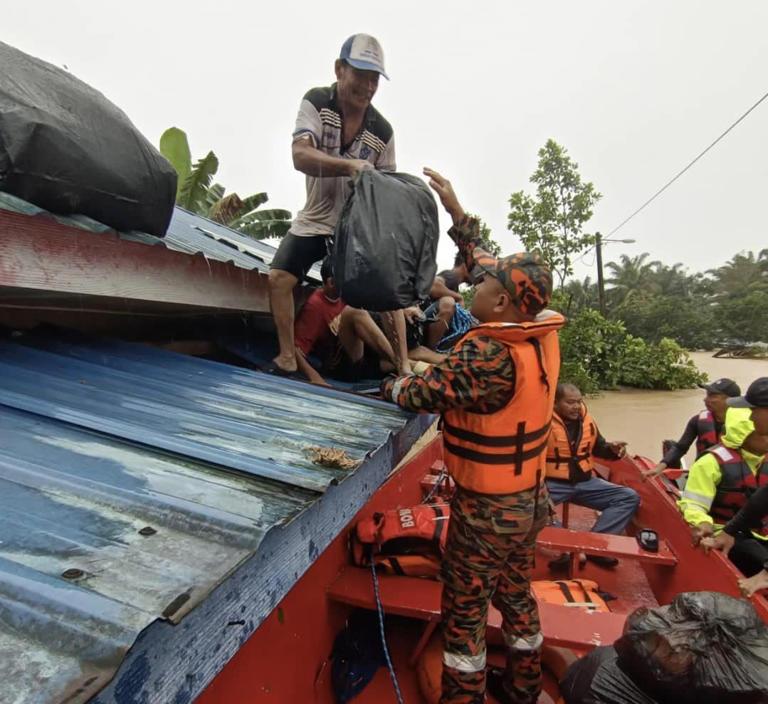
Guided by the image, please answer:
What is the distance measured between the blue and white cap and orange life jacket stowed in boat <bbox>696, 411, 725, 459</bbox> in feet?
17.2

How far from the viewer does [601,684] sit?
152 cm

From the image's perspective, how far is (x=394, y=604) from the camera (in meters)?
2.62

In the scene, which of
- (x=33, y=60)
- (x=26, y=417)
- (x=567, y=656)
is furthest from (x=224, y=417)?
(x=567, y=656)

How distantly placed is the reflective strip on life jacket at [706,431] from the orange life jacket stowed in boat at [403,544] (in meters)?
4.15

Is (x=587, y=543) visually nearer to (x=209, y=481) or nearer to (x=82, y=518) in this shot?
(x=209, y=481)

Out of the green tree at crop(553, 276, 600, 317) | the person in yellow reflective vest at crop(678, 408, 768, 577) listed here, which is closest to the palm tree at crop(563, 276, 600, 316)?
the green tree at crop(553, 276, 600, 317)

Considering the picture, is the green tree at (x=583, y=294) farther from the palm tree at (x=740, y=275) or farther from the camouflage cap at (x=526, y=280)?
the camouflage cap at (x=526, y=280)

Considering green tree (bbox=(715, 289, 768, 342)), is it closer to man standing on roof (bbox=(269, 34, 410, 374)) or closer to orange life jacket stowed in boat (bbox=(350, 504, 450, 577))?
man standing on roof (bbox=(269, 34, 410, 374))

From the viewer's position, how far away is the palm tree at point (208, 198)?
10.3 metres

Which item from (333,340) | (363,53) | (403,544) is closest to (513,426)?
(403,544)

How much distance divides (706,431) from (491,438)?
470 centimetres

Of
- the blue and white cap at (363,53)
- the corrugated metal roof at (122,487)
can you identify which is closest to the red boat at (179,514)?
the corrugated metal roof at (122,487)

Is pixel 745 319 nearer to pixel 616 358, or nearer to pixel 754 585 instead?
pixel 616 358

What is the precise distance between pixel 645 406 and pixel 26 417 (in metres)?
18.2
